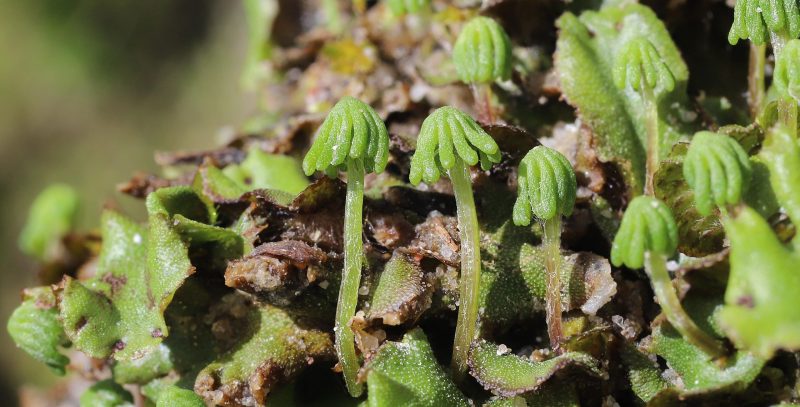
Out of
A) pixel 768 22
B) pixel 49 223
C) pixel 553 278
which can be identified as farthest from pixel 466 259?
pixel 49 223

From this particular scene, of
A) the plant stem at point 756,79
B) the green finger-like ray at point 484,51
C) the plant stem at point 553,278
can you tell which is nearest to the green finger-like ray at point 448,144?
the plant stem at point 553,278

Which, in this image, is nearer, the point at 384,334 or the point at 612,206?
the point at 384,334

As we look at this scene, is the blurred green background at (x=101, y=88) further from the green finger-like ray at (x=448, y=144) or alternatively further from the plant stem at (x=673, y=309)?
the plant stem at (x=673, y=309)

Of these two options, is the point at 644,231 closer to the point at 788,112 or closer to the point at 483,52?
the point at 788,112

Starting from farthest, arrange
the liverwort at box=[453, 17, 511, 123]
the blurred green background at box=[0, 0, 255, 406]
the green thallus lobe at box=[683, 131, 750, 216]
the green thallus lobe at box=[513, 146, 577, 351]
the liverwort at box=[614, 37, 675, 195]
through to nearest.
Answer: the blurred green background at box=[0, 0, 255, 406] → the liverwort at box=[453, 17, 511, 123] → the liverwort at box=[614, 37, 675, 195] → the green thallus lobe at box=[513, 146, 577, 351] → the green thallus lobe at box=[683, 131, 750, 216]

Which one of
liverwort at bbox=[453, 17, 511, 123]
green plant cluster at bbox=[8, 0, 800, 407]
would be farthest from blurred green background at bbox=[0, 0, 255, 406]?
liverwort at bbox=[453, 17, 511, 123]

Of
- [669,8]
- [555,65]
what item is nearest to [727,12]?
[669,8]

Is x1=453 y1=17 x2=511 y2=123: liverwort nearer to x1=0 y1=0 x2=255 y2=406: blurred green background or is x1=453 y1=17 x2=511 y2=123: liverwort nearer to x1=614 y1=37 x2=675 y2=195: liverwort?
x1=614 y1=37 x2=675 y2=195: liverwort

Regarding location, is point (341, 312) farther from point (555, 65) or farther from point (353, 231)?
point (555, 65)

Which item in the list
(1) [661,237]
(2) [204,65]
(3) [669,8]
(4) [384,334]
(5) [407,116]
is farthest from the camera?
(2) [204,65]
